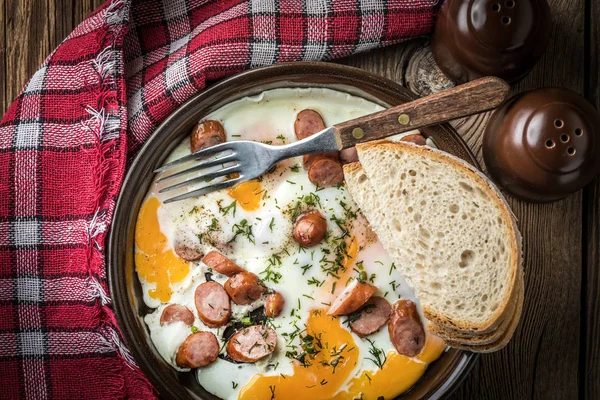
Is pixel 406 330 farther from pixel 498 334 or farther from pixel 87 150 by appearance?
pixel 87 150

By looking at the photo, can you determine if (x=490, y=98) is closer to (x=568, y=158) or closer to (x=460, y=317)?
(x=568, y=158)

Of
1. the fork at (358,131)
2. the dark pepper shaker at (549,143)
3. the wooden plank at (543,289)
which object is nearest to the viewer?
the dark pepper shaker at (549,143)

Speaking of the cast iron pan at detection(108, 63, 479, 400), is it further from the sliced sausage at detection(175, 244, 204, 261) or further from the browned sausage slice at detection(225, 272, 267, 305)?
the browned sausage slice at detection(225, 272, 267, 305)

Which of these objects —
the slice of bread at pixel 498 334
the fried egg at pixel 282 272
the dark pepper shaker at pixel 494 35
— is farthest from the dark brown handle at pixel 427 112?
the slice of bread at pixel 498 334

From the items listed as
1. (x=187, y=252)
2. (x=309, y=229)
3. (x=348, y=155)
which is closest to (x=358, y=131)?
(x=348, y=155)

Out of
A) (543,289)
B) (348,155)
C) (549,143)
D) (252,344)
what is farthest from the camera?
(543,289)

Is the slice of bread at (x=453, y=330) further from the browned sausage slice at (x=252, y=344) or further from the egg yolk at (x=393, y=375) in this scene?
the browned sausage slice at (x=252, y=344)
